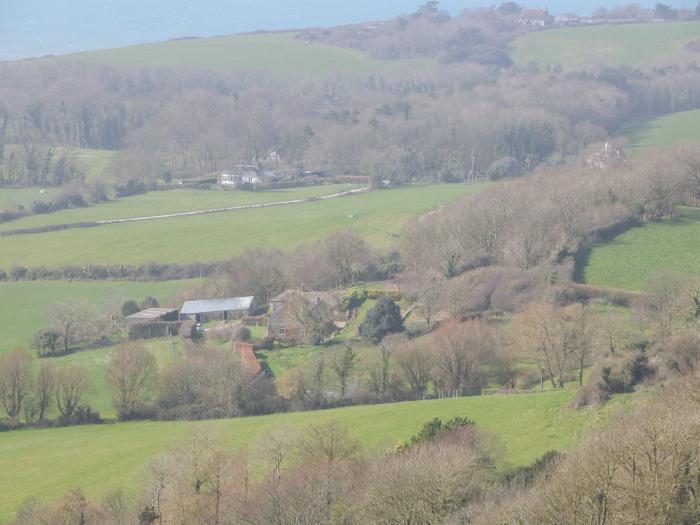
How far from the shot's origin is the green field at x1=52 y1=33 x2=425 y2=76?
490ft

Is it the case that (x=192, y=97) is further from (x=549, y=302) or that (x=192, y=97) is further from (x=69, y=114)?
(x=549, y=302)

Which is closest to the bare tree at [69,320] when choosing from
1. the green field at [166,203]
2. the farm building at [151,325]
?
the farm building at [151,325]

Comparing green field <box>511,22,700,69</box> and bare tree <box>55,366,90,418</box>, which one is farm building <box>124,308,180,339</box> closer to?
bare tree <box>55,366,90,418</box>

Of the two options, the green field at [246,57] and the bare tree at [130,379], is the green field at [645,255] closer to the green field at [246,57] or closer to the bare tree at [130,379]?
the bare tree at [130,379]

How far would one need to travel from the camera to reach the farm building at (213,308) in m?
45.2

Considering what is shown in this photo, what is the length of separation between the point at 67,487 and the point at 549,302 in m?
17.7

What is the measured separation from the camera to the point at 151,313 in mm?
45312

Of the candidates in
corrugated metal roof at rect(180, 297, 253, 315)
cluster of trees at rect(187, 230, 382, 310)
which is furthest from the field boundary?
corrugated metal roof at rect(180, 297, 253, 315)

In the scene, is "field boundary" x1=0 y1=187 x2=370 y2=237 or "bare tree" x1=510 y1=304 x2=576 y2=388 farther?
"field boundary" x1=0 y1=187 x2=370 y2=237

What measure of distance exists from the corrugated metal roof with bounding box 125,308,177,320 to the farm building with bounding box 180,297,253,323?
628 mm

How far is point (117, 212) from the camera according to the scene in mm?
73875

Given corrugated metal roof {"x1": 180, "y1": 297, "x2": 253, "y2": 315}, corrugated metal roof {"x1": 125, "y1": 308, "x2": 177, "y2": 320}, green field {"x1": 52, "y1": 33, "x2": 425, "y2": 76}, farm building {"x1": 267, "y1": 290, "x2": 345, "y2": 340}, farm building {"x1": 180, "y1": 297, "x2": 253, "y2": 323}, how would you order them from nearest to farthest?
farm building {"x1": 267, "y1": 290, "x2": 345, "y2": 340}, corrugated metal roof {"x1": 125, "y1": 308, "x2": 177, "y2": 320}, farm building {"x1": 180, "y1": 297, "x2": 253, "y2": 323}, corrugated metal roof {"x1": 180, "y1": 297, "x2": 253, "y2": 315}, green field {"x1": 52, "y1": 33, "x2": 425, "y2": 76}

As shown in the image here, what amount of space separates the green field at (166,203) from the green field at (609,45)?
69.8 meters

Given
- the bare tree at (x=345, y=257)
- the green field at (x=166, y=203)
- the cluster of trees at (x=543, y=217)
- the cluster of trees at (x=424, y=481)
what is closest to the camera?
the cluster of trees at (x=424, y=481)
